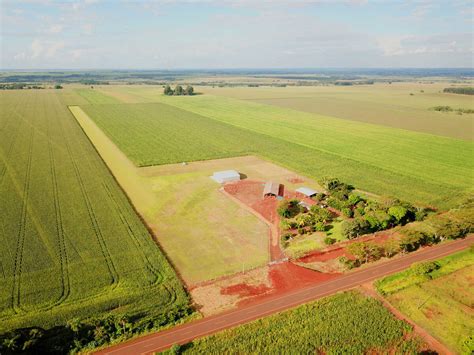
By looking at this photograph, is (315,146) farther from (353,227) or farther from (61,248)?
(61,248)

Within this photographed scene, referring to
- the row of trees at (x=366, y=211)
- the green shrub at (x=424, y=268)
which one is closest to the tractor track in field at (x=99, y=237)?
the row of trees at (x=366, y=211)

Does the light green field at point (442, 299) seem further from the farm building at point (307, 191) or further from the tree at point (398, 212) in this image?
the farm building at point (307, 191)

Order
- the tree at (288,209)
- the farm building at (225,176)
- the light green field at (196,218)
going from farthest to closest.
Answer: the farm building at (225,176), the tree at (288,209), the light green field at (196,218)

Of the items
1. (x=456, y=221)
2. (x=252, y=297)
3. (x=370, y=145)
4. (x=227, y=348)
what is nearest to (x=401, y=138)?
(x=370, y=145)

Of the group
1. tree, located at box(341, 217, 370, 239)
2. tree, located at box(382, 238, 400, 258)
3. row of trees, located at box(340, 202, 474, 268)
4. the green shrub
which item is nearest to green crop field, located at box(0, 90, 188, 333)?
row of trees, located at box(340, 202, 474, 268)

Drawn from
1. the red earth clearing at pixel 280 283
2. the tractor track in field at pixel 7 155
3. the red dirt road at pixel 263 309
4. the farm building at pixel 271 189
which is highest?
the tractor track in field at pixel 7 155

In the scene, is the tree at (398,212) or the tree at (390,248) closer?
the tree at (390,248)

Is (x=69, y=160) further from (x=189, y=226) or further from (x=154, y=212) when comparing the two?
(x=189, y=226)

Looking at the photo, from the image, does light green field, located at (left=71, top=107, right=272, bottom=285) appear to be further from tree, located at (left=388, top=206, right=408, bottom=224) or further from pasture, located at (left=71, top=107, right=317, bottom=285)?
tree, located at (left=388, top=206, right=408, bottom=224)
